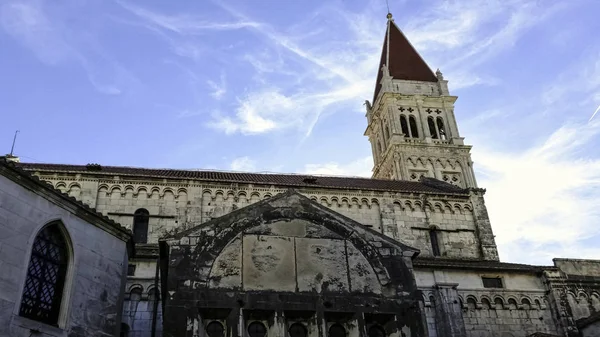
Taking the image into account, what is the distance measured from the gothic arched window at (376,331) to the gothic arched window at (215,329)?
4022mm

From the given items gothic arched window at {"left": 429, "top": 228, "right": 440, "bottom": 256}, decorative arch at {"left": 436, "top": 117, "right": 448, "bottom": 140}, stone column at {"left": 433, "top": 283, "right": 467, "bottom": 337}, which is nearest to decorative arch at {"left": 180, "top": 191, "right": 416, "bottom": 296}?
stone column at {"left": 433, "top": 283, "right": 467, "bottom": 337}

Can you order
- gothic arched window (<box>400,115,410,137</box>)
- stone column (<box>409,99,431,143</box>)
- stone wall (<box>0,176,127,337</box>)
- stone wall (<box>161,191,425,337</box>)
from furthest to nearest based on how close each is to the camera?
gothic arched window (<box>400,115,410,137</box>) < stone column (<box>409,99,431,143</box>) < stone wall (<box>161,191,425,337</box>) < stone wall (<box>0,176,127,337</box>)

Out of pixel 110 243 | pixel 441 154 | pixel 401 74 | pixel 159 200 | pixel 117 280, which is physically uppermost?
pixel 401 74

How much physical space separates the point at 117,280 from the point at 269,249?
4.73 m

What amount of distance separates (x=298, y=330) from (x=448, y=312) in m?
11.1

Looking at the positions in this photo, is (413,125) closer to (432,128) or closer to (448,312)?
(432,128)

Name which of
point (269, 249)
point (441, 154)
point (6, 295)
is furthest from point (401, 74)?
point (6, 295)

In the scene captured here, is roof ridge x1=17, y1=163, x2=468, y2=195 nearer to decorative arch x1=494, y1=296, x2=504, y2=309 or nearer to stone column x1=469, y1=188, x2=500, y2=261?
stone column x1=469, y1=188, x2=500, y2=261

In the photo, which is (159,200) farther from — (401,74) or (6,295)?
(401,74)

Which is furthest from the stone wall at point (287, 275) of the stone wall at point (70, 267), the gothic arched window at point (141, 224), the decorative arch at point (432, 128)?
the decorative arch at point (432, 128)

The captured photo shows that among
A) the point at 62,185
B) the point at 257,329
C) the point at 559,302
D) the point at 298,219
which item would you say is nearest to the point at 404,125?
the point at 559,302

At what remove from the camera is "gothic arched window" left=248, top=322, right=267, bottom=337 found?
14094 millimetres

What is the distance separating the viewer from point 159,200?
93.7 ft

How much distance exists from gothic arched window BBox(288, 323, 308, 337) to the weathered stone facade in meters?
5.10
